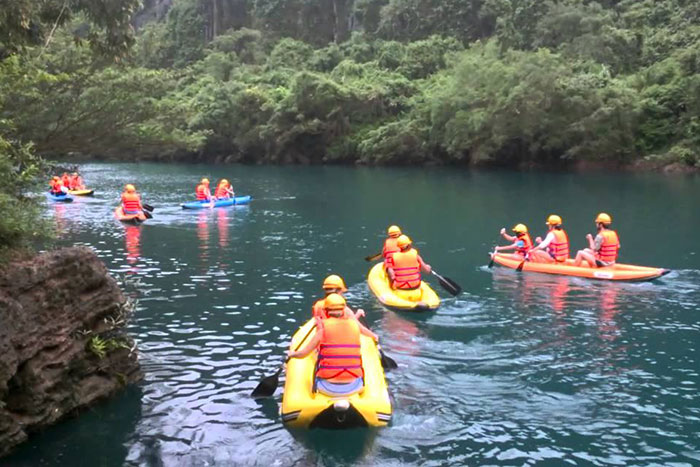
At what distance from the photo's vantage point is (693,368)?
9312 mm

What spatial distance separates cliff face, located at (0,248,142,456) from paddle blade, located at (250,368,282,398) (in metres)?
1.56

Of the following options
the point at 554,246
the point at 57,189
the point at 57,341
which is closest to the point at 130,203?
the point at 57,189

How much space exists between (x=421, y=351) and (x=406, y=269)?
2.59 metres

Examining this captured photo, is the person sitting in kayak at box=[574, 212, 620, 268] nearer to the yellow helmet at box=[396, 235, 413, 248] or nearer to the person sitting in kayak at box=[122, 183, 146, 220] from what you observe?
the yellow helmet at box=[396, 235, 413, 248]

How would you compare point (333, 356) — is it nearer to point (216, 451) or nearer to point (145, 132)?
point (216, 451)

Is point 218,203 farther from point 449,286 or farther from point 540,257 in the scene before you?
point 449,286

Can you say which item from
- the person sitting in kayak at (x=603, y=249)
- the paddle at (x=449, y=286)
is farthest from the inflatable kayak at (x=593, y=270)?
the paddle at (x=449, y=286)

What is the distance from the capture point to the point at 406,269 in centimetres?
1245

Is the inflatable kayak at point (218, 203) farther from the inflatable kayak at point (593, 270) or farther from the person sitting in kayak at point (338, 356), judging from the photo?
the person sitting in kayak at point (338, 356)

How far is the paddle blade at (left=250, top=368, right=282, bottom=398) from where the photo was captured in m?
8.30

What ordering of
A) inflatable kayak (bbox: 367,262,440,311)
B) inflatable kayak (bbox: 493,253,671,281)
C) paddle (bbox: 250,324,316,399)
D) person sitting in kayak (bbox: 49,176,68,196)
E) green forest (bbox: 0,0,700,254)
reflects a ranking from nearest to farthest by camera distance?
paddle (bbox: 250,324,316,399), inflatable kayak (bbox: 367,262,440,311), inflatable kayak (bbox: 493,253,671,281), person sitting in kayak (bbox: 49,176,68,196), green forest (bbox: 0,0,700,254)

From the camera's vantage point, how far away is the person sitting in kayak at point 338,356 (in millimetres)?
7672

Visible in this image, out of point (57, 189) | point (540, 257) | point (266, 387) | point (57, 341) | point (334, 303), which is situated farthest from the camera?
point (57, 189)

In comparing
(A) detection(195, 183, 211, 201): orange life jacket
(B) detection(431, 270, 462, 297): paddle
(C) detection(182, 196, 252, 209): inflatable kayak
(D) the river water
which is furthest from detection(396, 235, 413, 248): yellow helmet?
(A) detection(195, 183, 211, 201): orange life jacket
